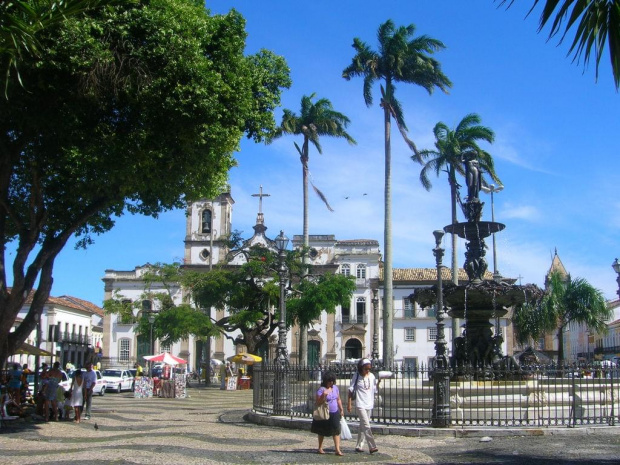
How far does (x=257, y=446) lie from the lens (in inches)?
462

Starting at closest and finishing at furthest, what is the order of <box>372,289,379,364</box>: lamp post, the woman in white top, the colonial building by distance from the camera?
→ the woman in white top → <box>372,289,379,364</box>: lamp post → the colonial building

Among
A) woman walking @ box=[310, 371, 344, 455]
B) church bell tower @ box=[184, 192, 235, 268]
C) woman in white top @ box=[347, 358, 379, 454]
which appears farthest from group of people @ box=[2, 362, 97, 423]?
church bell tower @ box=[184, 192, 235, 268]

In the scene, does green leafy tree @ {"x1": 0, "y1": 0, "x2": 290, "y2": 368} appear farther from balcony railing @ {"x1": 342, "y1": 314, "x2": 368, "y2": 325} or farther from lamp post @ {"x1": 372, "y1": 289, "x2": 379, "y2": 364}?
balcony railing @ {"x1": 342, "y1": 314, "x2": 368, "y2": 325}

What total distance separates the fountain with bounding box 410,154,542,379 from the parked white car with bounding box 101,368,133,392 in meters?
21.1

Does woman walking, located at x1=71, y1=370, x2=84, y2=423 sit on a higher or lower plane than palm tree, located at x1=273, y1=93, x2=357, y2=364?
lower

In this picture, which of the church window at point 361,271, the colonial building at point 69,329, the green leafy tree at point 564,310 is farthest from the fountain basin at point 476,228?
the colonial building at point 69,329

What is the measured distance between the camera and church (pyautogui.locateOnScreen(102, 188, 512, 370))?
57.2m

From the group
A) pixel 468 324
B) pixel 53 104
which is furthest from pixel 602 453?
pixel 53 104

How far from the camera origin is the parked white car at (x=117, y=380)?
3441cm

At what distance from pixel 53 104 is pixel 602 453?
1063 cm

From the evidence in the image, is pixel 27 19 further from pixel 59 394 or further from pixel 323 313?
pixel 323 313

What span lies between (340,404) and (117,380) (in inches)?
1046

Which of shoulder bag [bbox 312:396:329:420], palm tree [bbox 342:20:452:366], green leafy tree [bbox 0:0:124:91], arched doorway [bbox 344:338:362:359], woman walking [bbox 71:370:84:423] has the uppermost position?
palm tree [bbox 342:20:452:366]

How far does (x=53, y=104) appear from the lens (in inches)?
497
